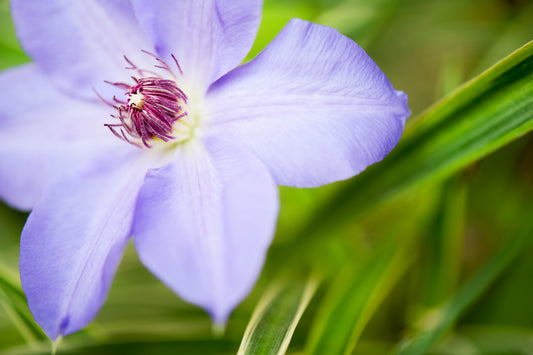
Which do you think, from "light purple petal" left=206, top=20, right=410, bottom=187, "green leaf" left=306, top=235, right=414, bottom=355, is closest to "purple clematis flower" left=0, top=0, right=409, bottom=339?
"light purple petal" left=206, top=20, right=410, bottom=187

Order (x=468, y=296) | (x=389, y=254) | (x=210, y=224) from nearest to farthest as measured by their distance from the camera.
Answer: (x=210, y=224)
(x=468, y=296)
(x=389, y=254)

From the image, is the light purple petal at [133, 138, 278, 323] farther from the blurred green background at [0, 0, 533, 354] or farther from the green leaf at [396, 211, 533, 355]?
the green leaf at [396, 211, 533, 355]

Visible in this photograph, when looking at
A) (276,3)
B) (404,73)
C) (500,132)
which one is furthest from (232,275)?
(404,73)

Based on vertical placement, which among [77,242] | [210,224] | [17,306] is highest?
[210,224]

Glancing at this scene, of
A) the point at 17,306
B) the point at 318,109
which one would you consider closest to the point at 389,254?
the point at 318,109

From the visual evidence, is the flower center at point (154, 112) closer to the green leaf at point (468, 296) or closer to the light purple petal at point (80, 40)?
the light purple petal at point (80, 40)

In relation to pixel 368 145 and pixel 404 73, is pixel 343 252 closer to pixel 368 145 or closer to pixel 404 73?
pixel 368 145

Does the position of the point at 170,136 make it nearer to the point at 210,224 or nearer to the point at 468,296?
the point at 210,224
